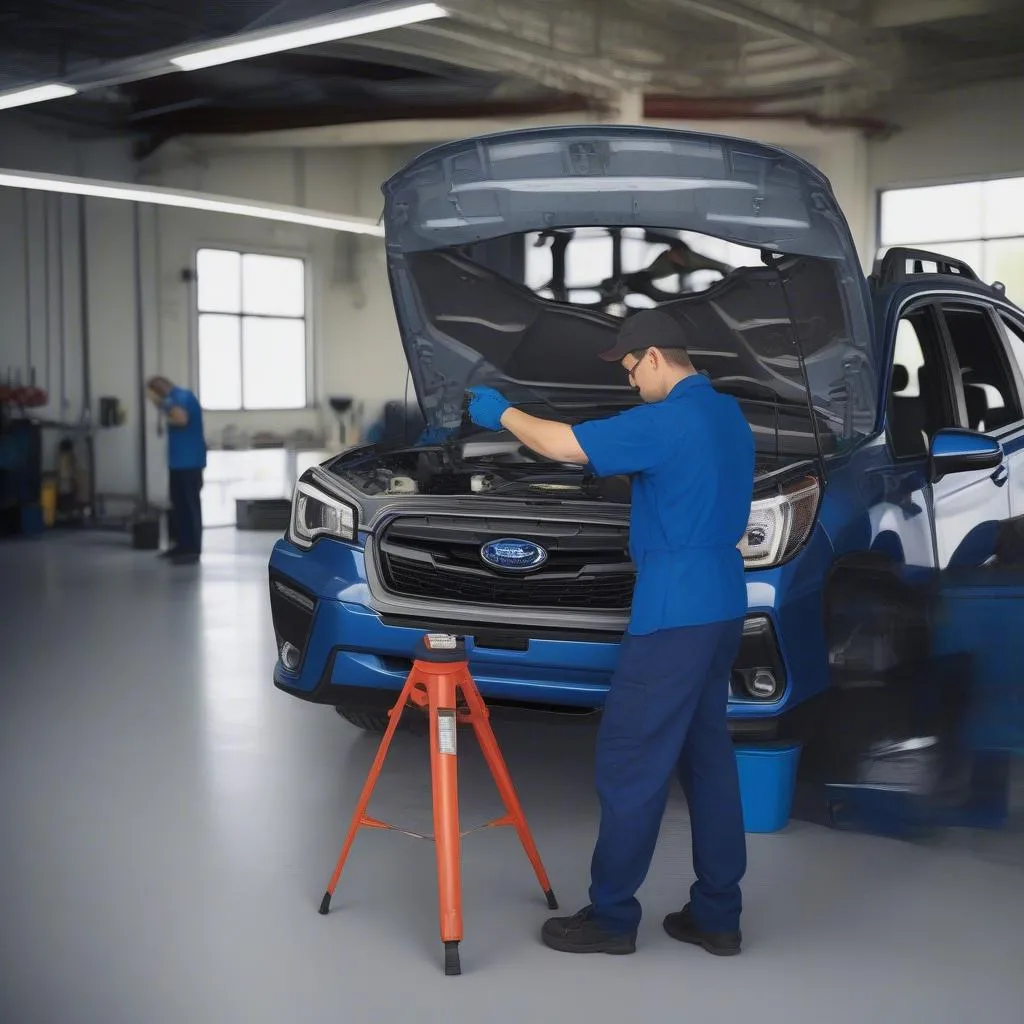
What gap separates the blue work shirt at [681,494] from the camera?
8.73 ft

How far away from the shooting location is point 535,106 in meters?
11.3

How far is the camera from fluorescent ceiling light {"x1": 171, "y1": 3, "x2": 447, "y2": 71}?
20.8 feet

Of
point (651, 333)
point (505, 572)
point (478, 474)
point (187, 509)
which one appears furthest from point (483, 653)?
point (187, 509)

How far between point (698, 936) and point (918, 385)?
7.96ft

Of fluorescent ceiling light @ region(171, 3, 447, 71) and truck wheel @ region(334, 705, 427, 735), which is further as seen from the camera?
fluorescent ceiling light @ region(171, 3, 447, 71)

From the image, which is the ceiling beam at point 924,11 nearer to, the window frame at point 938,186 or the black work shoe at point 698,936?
the window frame at point 938,186

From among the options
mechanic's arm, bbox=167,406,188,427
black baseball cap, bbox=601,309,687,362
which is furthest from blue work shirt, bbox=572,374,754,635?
mechanic's arm, bbox=167,406,188,427

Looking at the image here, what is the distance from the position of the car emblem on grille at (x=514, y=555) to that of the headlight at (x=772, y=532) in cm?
56

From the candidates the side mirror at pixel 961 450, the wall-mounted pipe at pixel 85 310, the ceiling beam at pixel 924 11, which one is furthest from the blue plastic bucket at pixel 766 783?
the wall-mounted pipe at pixel 85 310

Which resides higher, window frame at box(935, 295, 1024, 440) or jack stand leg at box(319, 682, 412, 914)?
window frame at box(935, 295, 1024, 440)

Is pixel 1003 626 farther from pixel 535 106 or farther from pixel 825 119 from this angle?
pixel 535 106

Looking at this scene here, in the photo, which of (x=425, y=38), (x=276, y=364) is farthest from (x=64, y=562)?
(x=425, y=38)

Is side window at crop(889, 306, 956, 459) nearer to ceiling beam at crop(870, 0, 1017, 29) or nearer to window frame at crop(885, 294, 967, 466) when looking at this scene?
window frame at crop(885, 294, 967, 466)

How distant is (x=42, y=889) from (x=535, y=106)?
371 inches
